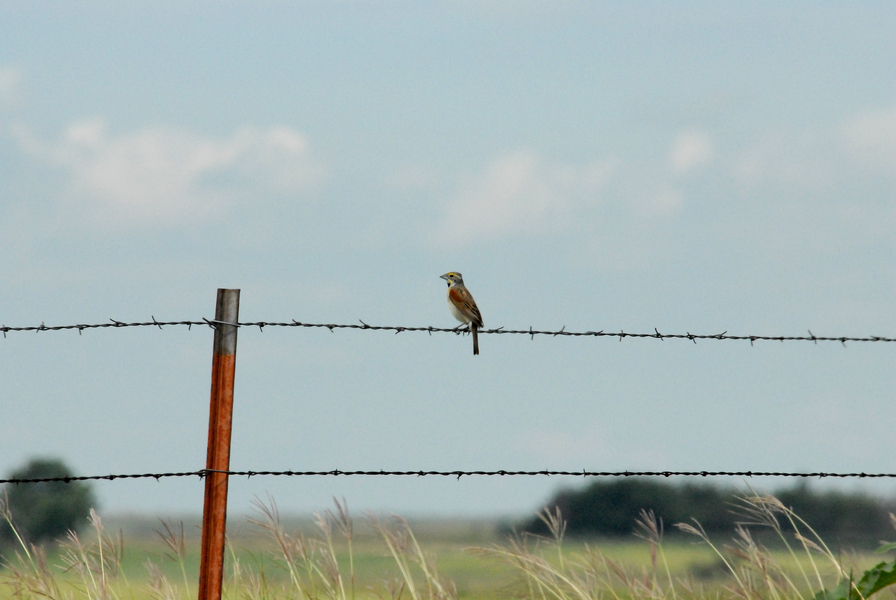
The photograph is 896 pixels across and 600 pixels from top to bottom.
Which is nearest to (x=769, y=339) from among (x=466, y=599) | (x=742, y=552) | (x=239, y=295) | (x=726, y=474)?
(x=726, y=474)

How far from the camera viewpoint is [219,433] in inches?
174

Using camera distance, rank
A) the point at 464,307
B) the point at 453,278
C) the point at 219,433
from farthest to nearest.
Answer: the point at 453,278 → the point at 464,307 → the point at 219,433

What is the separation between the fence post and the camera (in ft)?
14.5

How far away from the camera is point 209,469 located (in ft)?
14.6

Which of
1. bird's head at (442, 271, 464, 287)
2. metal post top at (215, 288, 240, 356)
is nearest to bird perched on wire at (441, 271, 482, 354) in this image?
bird's head at (442, 271, 464, 287)

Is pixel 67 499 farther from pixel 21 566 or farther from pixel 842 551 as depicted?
pixel 842 551

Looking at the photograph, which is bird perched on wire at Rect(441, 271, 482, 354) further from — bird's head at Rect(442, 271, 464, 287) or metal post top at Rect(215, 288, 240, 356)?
metal post top at Rect(215, 288, 240, 356)

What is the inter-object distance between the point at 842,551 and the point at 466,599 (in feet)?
8.55

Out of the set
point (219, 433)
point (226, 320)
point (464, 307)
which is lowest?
point (219, 433)

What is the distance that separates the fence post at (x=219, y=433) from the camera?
174 inches

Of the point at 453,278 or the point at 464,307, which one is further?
the point at 453,278

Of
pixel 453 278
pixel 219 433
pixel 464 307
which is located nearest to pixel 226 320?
pixel 219 433

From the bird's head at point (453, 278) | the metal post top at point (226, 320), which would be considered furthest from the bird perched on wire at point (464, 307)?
the metal post top at point (226, 320)

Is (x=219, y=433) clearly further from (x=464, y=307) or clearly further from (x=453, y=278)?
(x=453, y=278)
